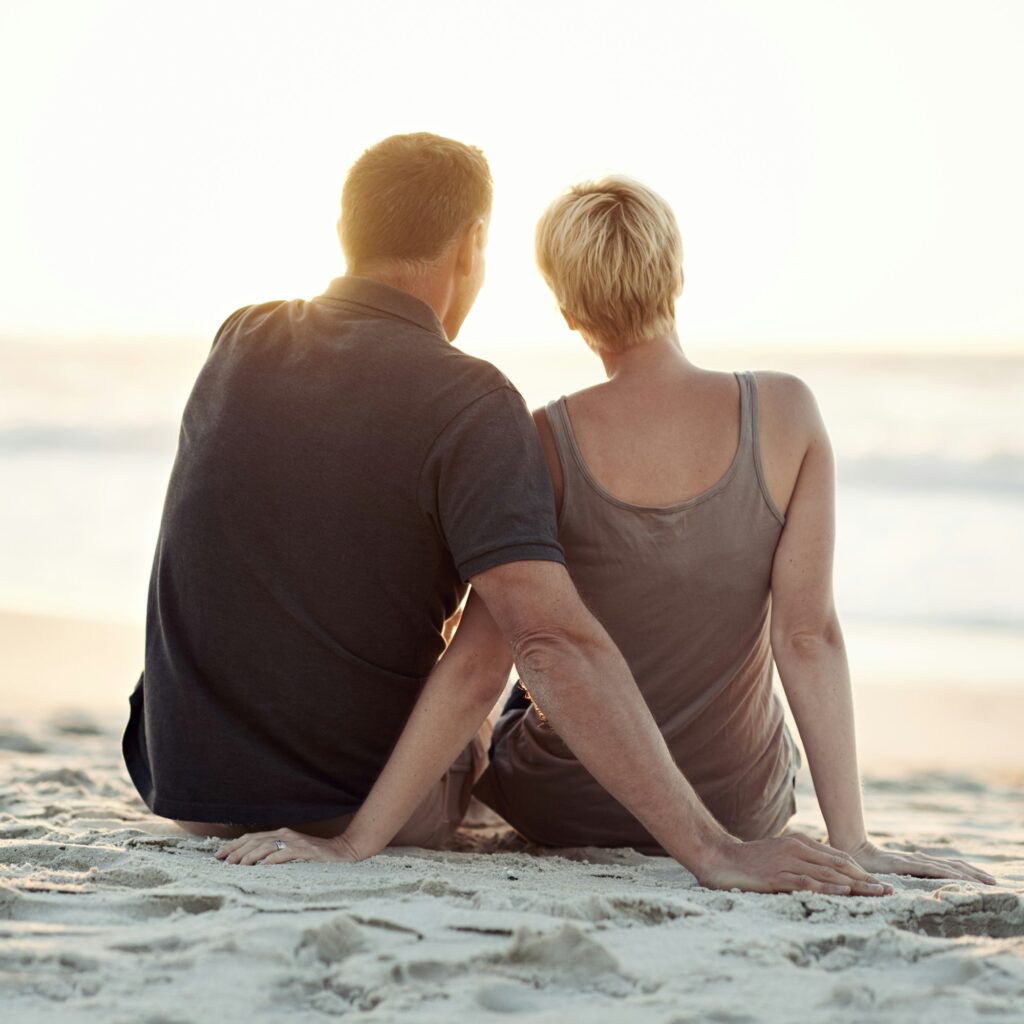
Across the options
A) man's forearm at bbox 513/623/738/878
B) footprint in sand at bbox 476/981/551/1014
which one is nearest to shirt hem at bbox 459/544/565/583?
man's forearm at bbox 513/623/738/878

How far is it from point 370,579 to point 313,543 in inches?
5.1

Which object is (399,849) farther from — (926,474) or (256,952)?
(926,474)

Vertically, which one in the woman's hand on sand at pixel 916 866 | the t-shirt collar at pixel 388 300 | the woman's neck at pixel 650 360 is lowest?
the woman's hand on sand at pixel 916 866

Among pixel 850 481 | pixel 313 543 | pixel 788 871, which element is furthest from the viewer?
pixel 850 481

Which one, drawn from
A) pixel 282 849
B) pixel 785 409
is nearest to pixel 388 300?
pixel 785 409

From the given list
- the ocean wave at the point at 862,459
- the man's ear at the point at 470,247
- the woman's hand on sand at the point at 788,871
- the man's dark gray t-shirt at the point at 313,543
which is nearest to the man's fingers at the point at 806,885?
the woman's hand on sand at the point at 788,871

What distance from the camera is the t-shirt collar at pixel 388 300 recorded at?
8.34ft

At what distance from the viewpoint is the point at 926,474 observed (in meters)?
14.1

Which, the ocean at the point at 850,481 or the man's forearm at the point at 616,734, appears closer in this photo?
the man's forearm at the point at 616,734

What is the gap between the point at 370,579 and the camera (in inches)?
97.6

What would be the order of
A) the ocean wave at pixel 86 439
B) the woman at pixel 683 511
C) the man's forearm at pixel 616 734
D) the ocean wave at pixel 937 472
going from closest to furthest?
the man's forearm at pixel 616 734
the woman at pixel 683 511
the ocean wave at pixel 937 472
the ocean wave at pixel 86 439

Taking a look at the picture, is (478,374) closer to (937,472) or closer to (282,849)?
(282,849)

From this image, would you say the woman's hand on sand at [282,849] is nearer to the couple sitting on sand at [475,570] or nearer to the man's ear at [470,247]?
the couple sitting on sand at [475,570]

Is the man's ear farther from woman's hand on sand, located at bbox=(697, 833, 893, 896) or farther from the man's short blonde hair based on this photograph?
woman's hand on sand, located at bbox=(697, 833, 893, 896)
